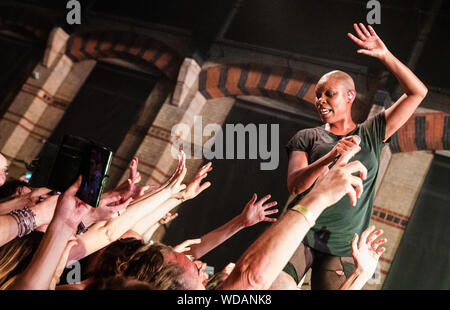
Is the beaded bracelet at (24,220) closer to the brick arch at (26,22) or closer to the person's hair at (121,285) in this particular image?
the person's hair at (121,285)

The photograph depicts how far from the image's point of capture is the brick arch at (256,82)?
4973 millimetres

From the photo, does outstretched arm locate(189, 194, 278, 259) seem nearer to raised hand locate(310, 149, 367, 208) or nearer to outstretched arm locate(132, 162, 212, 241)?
outstretched arm locate(132, 162, 212, 241)

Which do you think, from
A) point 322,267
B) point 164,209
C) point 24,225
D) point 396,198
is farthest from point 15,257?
point 396,198

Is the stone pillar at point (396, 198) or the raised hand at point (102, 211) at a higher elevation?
the stone pillar at point (396, 198)

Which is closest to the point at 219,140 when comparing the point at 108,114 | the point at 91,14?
the point at 108,114

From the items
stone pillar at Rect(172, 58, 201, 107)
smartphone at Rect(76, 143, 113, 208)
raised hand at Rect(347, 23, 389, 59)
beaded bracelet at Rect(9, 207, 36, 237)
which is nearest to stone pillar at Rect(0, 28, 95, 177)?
stone pillar at Rect(172, 58, 201, 107)

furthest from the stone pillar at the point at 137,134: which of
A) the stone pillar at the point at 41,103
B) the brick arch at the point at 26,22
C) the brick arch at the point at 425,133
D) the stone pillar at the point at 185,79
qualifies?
the brick arch at the point at 425,133

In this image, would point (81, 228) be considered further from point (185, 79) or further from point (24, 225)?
point (185, 79)

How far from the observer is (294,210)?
1.02m

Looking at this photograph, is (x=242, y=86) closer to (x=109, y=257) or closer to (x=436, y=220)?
(x=436, y=220)

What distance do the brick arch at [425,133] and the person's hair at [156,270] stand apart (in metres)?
4.05

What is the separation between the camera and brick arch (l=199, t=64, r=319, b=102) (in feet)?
16.3

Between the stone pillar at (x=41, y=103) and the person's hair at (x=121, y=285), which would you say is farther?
the stone pillar at (x=41, y=103)

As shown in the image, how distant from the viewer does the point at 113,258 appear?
1.32 meters
